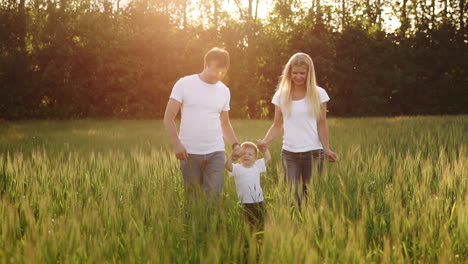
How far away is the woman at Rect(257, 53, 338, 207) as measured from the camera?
4656mm

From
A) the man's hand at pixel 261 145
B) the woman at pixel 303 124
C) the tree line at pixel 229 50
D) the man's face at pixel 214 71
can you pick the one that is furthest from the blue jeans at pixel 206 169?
the tree line at pixel 229 50

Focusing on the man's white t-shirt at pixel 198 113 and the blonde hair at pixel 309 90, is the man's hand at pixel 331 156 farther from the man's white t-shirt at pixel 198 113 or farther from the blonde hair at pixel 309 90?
the man's white t-shirt at pixel 198 113

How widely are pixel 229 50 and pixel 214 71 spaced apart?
24492 mm

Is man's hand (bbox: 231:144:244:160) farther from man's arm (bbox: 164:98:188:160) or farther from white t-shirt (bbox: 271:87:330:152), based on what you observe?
white t-shirt (bbox: 271:87:330:152)

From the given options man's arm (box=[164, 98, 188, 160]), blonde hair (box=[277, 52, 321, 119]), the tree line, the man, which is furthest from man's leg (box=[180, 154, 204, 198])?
the tree line

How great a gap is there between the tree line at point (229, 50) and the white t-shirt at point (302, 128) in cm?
2164

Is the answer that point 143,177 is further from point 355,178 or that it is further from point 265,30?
point 265,30

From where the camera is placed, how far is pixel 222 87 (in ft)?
14.7

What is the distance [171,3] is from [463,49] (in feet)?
64.5

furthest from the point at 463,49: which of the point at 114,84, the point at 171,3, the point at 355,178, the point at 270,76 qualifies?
the point at 355,178

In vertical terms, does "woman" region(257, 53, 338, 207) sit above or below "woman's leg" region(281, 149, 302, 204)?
above

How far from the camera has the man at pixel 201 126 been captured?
4.29 m

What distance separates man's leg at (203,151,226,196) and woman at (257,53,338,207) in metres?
0.51

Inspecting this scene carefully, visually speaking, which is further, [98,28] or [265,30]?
[265,30]
